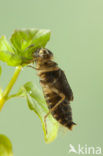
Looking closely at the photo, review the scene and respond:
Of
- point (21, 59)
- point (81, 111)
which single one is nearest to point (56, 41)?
point (81, 111)

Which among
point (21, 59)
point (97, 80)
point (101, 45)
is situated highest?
point (21, 59)

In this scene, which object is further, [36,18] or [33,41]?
[36,18]

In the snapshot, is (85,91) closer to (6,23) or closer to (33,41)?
(6,23)

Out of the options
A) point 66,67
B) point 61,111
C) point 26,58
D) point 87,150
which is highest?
point 26,58

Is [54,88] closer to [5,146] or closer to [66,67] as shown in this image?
[5,146]

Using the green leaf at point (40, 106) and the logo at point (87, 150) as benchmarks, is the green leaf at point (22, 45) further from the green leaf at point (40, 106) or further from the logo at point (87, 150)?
the logo at point (87, 150)

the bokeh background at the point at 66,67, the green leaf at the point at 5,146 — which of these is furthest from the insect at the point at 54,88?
the bokeh background at the point at 66,67

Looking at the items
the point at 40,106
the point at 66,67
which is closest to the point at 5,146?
the point at 40,106
